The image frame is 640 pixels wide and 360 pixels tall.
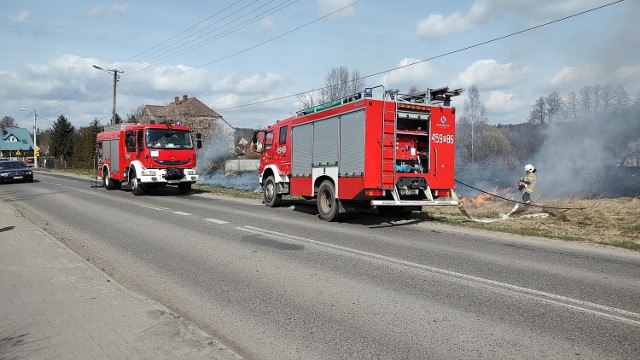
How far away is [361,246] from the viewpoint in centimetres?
859

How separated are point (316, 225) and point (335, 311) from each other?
656cm

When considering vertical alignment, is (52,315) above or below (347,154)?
below

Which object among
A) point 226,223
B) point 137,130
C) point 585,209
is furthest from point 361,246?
point 137,130

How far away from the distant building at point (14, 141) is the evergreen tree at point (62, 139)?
129ft

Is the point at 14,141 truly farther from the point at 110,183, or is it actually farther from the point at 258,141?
the point at 258,141

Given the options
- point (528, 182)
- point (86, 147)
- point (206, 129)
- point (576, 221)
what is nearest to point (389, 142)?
point (528, 182)

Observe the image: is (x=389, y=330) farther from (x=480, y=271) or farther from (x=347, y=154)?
(x=347, y=154)

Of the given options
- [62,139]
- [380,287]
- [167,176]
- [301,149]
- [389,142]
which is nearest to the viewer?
[380,287]

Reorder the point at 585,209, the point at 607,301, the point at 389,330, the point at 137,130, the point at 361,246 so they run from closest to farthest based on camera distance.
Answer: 1. the point at 389,330
2. the point at 607,301
3. the point at 361,246
4. the point at 585,209
5. the point at 137,130

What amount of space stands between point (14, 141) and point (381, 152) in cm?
11817

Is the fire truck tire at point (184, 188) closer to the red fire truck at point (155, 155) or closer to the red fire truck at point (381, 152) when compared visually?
the red fire truck at point (155, 155)

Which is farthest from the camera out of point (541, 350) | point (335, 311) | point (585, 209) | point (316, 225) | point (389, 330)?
point (585, 209)

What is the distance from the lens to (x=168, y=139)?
65.6 feet

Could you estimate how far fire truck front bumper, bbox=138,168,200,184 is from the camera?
19531 mm
